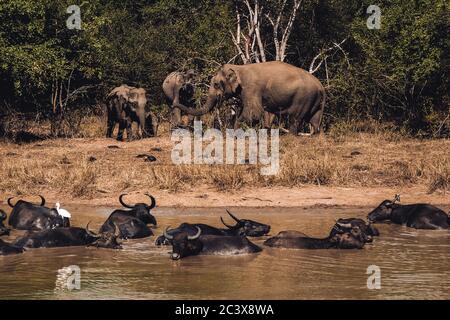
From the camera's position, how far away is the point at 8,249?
13.6 m

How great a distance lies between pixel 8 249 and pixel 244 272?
326cm

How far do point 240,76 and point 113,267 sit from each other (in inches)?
452

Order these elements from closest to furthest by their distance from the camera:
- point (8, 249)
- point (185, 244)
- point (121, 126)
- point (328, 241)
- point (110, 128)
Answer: point (185, 244) < point (8, 249) < point (328, 241) < point (121, 126) < point (110, 128)

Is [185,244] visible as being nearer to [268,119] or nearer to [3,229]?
[3,229]

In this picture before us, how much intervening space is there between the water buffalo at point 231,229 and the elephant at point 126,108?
9.54 meters

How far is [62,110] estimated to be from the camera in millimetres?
24828

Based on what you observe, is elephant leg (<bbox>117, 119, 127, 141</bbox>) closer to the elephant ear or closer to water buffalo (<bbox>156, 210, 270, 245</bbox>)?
the elephant ear

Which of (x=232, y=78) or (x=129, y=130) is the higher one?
(x=232, y=78)

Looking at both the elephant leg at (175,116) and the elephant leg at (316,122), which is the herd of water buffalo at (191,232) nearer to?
the elephant leg at (316,122)

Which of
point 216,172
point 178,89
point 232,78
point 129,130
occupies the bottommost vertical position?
point 216,172

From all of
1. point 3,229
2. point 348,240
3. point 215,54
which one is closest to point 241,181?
point 348,240

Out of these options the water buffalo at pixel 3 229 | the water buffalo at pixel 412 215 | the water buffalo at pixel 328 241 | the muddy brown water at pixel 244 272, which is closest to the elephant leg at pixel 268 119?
the water buffalo at pixel 412 215
